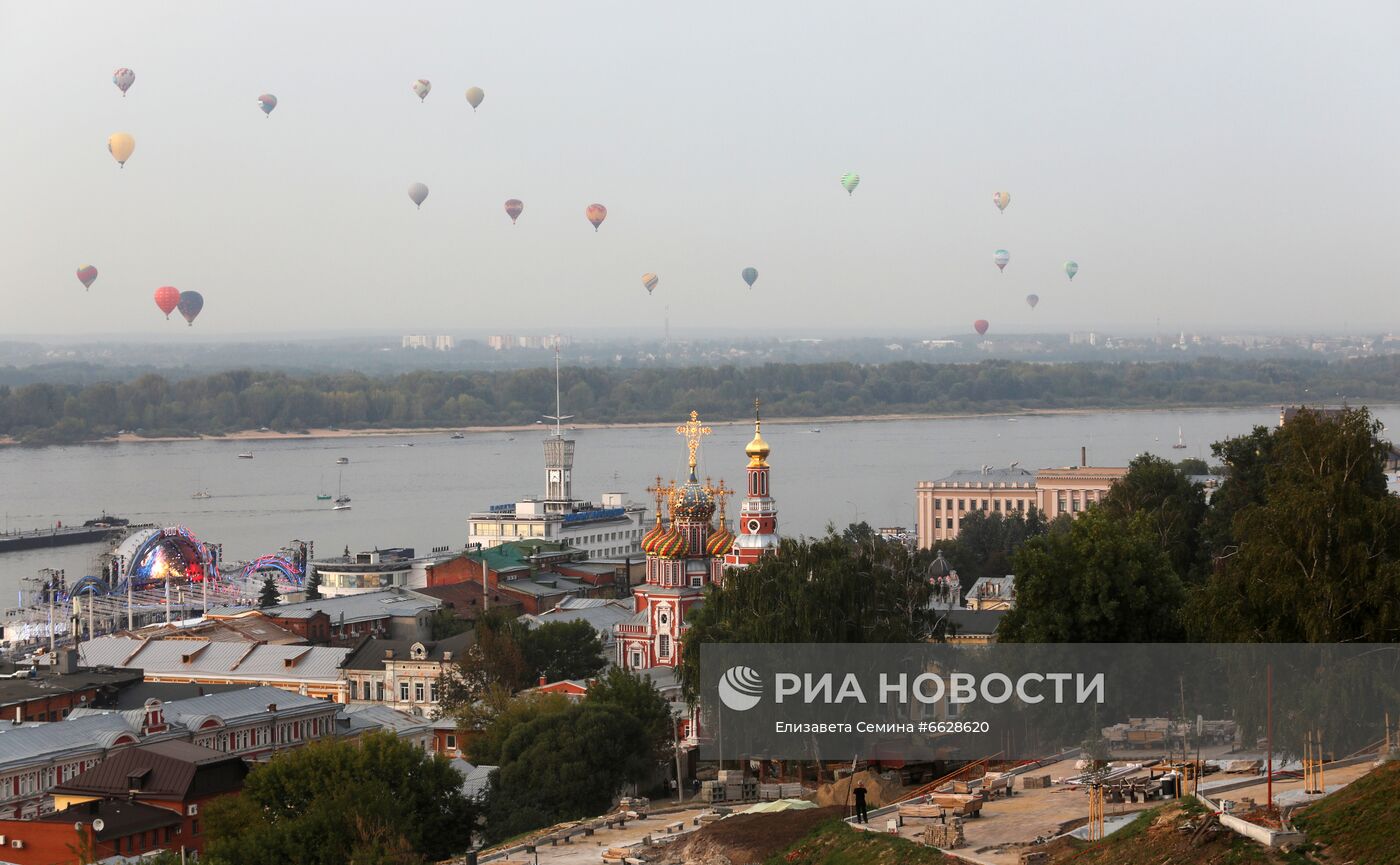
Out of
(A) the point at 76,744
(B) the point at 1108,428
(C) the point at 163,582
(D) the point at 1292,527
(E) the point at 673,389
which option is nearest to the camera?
(D) the point at 1292,527

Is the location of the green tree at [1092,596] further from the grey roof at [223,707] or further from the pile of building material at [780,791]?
the grey roof at [223,707]

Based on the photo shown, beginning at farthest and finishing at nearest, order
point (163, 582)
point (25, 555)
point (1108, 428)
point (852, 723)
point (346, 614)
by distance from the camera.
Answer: point (1108, 428) < point (25, 555) < point (163, 582) < point (346, 614) < point (852, 723)

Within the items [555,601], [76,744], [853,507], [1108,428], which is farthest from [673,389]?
[76,744]

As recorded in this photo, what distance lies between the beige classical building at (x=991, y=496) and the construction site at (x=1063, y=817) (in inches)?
1540

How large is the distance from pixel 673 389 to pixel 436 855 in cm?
12450

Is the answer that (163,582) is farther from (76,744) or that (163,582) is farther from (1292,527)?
(1292,527)

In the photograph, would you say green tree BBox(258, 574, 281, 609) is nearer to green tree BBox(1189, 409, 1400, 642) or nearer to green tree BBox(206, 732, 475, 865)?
green tree BBox(206, 732, 475, 865)

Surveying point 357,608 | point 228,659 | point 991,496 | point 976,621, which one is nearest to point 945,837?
point 976,621

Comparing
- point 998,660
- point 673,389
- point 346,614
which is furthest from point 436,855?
point 673,389

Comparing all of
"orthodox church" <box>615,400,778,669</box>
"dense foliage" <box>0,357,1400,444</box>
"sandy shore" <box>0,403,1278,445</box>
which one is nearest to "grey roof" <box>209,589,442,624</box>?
"orthodox church" <box>615,400,778,669</box>

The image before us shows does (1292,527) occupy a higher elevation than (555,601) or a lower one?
higher

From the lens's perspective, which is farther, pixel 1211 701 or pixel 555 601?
pixel 555 601

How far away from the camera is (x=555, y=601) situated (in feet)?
119

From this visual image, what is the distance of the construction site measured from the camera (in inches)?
362
